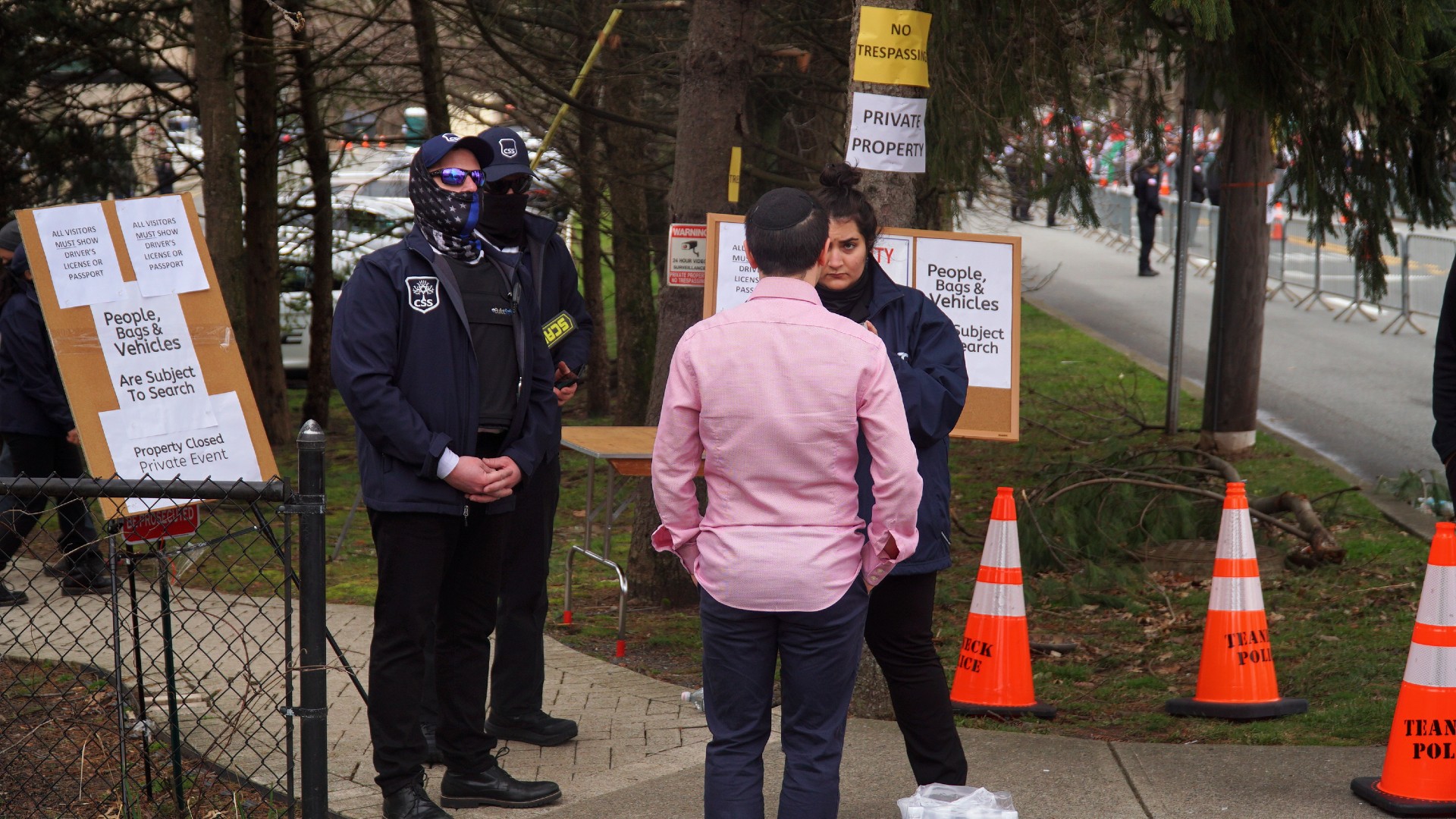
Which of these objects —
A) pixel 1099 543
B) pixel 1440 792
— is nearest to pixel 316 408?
pixel 1099 543

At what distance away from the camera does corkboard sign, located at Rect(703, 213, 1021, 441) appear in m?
5.49

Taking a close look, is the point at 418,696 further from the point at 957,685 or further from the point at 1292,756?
the point at 1292,756

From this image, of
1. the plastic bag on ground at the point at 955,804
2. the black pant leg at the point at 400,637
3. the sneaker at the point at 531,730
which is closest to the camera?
the plastic bag on ground at the point at 955,804

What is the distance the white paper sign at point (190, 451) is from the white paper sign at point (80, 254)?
0.47m

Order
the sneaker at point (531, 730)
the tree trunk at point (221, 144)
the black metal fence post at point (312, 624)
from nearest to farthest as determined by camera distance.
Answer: the black metal fence post at point (312, 624), the sneaker at point (531, 730), the tree trunk at point (221, 144)

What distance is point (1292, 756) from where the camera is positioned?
186 inches

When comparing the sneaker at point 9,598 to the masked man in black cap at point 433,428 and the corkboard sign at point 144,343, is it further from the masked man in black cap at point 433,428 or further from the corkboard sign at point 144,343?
the masked man in black cap at point 433,428

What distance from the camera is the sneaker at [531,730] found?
4.95 meters

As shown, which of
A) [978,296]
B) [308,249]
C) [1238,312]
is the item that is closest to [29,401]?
[978,296]

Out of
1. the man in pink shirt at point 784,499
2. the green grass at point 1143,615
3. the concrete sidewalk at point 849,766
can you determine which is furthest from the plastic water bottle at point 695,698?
the man in pink shirt at point 784,499

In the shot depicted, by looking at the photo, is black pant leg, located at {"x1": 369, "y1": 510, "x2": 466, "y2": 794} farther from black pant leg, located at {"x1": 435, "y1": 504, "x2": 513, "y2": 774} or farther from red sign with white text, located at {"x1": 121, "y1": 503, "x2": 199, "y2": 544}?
red sign with white text, located at {"x1": 121, "y1": 503, "x2": 199, "y2": 544}

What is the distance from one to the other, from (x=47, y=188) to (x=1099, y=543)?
381 inches

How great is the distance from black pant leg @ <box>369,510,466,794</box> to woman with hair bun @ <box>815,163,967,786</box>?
1282 mm

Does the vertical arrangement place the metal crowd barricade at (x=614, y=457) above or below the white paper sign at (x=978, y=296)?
below
